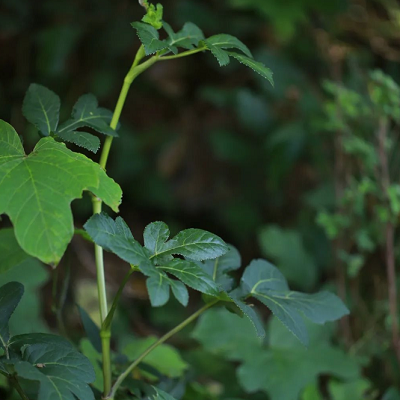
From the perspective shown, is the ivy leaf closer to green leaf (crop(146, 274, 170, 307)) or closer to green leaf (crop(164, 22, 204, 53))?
green leaf (crop(146, 274, 170, 307))

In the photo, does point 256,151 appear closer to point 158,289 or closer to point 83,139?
point 83,139

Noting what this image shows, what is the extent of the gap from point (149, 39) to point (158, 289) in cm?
33

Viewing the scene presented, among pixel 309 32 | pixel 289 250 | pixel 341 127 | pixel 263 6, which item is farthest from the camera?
pixel 309 32

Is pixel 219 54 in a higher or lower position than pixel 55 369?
higher

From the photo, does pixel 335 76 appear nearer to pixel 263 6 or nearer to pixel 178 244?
pixel 263 6

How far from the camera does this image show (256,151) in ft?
7.83

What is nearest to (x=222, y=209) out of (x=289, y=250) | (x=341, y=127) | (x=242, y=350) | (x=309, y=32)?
(x=289, y=250)

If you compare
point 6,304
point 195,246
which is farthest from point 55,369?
point 195,246

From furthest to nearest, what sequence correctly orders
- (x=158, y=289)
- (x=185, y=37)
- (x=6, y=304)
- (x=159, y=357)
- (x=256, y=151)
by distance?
(x=256, y=151), (x=159, y=357), (x=185, y=37), (x=6, y=304), (x=158, y=289)

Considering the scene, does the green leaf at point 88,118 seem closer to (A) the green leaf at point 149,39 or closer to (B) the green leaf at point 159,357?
(A) the green leaf at point 149,39

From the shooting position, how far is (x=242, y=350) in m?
1.35

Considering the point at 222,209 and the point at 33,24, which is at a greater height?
the point at 33,24

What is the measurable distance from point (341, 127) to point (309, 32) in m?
0.96

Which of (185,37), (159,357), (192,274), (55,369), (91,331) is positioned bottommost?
(159,357)
